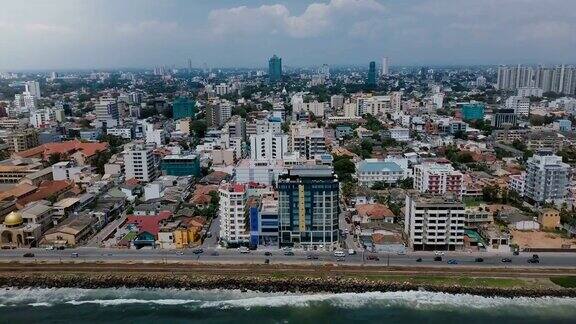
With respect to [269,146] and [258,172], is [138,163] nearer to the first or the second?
[258,172]

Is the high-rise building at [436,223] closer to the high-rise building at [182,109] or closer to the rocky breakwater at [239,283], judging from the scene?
the rocky breakwater at [239,283]

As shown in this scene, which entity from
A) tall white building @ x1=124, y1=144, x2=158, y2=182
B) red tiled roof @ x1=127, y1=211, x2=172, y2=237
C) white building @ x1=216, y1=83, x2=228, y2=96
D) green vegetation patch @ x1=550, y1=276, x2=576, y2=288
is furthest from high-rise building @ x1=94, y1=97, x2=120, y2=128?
green vegetation patch @ x1=550, y1=276, x2=576, y2=288

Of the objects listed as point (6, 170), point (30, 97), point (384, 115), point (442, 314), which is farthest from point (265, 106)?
point (442, 314)

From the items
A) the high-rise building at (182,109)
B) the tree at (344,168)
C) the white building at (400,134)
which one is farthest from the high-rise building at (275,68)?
the tree at (344,168)

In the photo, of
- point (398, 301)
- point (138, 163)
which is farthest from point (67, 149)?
point (398, 301)

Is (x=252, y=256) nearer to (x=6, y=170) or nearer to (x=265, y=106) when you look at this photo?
(x=6, y=170)

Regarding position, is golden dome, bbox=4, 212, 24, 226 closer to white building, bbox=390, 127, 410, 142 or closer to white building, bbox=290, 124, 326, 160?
white building, bbox=290, 124, 326, 160

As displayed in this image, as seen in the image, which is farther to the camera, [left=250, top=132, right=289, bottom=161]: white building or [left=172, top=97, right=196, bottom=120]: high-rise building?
[left=172, top=97, right=196, bottom=120]: high-rise building
